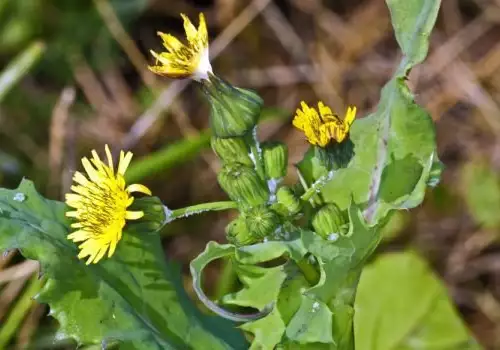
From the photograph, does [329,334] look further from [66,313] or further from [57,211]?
[57,211]

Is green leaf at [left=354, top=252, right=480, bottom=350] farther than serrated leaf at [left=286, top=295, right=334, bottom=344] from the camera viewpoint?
Yes

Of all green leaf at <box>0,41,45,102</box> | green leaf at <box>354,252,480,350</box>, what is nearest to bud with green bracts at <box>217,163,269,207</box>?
green leaf at <box>354,252,480,350</box>

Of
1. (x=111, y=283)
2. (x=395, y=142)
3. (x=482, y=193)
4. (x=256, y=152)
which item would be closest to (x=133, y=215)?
(x=111, y=283)

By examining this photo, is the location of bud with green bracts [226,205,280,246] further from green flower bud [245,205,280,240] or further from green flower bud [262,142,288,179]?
green flower bud [262,142,288,179]

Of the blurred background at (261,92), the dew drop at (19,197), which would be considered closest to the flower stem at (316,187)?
the dew drop at (19,197)

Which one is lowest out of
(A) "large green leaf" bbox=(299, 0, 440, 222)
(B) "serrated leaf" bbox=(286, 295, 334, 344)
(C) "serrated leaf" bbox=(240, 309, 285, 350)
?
(C) "serrated leaf" bbox=(240, 309, 285, 350)

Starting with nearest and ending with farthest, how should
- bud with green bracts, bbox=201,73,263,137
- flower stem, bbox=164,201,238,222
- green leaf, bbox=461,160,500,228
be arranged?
flower stem, bbox=164,201,238,222 → bud with green bracts, bbox=201,73,263,137 → green leaf, bbox=461,160,500,228

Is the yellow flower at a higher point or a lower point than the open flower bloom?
lower
